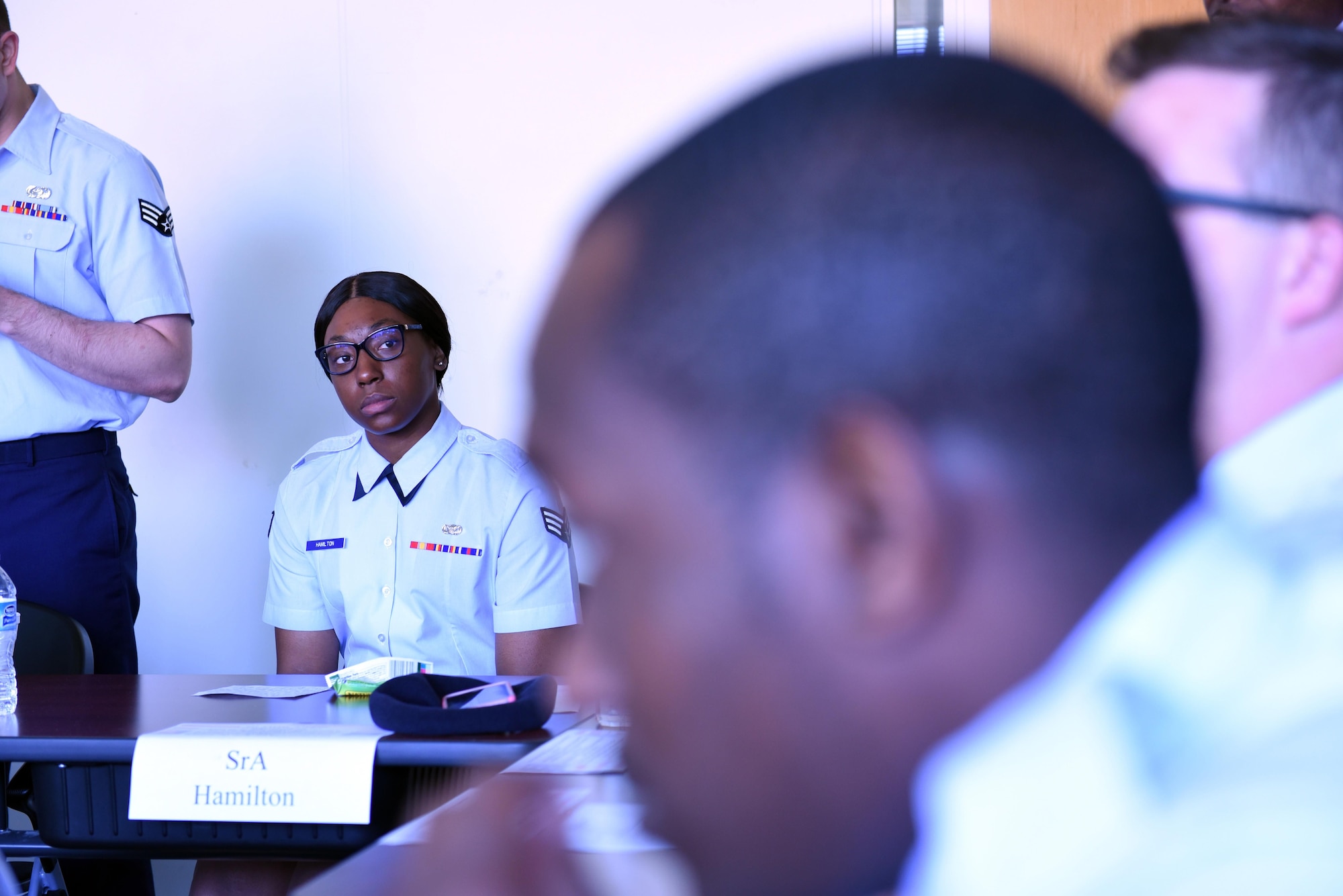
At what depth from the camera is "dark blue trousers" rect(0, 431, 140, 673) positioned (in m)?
2.36

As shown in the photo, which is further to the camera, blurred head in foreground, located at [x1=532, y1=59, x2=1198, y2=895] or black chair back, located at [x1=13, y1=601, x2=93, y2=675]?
black chair back, located at [x1=13, y1=601, x2=93, y2=675]

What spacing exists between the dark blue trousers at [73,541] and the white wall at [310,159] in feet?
3.91

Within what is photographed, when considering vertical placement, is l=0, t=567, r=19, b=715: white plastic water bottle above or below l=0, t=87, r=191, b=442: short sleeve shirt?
below

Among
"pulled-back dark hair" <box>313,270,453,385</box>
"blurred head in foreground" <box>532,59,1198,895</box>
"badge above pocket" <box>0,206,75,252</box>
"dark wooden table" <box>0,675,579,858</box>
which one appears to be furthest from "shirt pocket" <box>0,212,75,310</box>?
"blurred head in foreground" <box>532,59,1198,895</box>

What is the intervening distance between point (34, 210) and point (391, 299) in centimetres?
74

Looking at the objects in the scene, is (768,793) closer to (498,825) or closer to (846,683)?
(846,683)

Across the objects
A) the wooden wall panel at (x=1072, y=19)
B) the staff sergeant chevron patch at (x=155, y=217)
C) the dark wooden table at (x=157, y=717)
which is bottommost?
the dark wooden table at (x=157, y=717)

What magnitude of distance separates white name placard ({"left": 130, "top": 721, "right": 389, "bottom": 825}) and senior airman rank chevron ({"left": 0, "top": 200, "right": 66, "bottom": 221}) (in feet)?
5.01

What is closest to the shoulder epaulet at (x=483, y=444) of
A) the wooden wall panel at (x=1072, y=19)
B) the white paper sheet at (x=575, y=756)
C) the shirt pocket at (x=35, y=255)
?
the shirt pocket at (x=35, y=255)

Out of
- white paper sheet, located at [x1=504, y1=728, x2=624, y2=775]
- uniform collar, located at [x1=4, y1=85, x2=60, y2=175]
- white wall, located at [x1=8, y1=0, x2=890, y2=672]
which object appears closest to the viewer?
white paper sheet, located at [x1=504, y1=728, x2=624, y2=775]

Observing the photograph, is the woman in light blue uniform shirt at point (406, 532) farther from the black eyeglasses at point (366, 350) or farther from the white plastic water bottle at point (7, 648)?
the white plastic water bottle at point (7, 648)

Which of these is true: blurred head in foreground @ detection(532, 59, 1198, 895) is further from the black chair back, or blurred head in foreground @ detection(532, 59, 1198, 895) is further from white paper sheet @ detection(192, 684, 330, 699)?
the black chair back

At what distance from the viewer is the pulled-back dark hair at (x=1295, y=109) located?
524mm

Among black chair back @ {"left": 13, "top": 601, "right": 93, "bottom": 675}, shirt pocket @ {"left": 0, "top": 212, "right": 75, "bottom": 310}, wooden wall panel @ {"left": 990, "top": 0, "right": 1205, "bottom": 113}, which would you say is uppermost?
wooden wall panel @ {"left": 990, "top": 0, "right": 1205, "bottom": 113}
